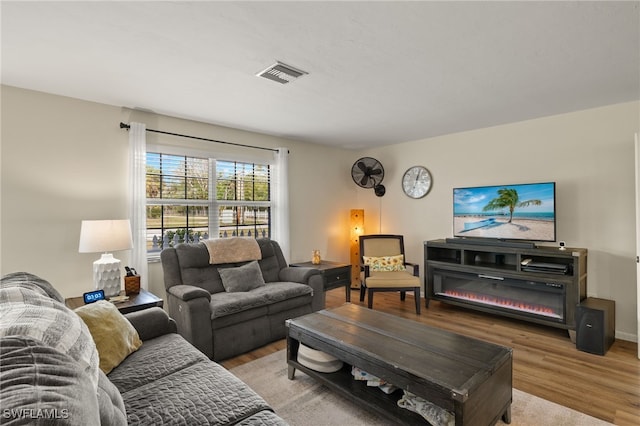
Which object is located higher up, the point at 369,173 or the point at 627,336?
the point at 369,173

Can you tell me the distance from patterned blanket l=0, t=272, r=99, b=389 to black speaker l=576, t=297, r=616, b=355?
12.1ft

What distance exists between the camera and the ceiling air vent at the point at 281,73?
7.59ft

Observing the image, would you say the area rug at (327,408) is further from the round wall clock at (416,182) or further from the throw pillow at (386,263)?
the round wall clock at (416,182)

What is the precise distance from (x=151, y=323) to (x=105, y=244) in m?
0.89

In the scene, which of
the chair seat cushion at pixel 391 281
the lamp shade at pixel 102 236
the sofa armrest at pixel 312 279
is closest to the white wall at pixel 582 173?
the chair seat cushion at pixel 391 281

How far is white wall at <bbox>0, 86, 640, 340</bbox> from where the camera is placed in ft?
8.90

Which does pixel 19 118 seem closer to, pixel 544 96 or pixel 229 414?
pixel 229 414

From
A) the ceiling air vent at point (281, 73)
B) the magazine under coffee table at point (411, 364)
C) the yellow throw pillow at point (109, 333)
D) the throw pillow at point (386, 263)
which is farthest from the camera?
the throw pillow at point (386, 263)

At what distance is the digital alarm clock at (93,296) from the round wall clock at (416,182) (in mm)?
4054

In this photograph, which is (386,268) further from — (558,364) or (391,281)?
(558,364)

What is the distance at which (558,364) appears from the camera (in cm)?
265

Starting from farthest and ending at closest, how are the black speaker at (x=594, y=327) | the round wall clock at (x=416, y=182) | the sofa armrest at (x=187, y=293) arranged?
the round wall clock at (x=416, y=182), the black speaker at (x=594, y=327), the sofa armrest at (x=187, y=293)

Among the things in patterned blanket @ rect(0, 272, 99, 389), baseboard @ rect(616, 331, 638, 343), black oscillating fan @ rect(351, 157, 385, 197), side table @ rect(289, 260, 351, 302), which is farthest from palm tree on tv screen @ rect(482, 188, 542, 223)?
patterned blanket @ rect(0, 272, 99, 389)

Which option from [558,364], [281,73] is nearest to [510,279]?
[558,364]
